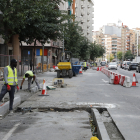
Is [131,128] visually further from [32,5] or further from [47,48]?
[47,48]

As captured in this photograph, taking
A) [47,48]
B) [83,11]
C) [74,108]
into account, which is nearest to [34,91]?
[74,108]

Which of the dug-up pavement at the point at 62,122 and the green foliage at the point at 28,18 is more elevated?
the green foliage at the point at 28,18

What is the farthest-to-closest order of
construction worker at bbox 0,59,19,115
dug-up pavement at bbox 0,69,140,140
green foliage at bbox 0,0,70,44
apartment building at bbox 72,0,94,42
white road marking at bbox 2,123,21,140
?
apartment building at bbox 72,0,94,42 < green foliage at bbox 0,0,70,44 < construction worker at bbox 0,59,19,115 < dug-up pavement at bbox 0,69,140,140 < white road marking at bbox 2,123,21,140

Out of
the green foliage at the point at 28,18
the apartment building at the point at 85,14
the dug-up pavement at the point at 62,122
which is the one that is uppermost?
the apartment building at the point at 85,14

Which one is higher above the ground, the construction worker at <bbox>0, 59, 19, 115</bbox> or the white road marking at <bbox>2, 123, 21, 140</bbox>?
the construction worker at <bbox>0, 59, 19, 115</bbox>

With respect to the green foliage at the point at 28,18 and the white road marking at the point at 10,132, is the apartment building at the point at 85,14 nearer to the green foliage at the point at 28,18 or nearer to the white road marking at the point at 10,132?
the green foliage at the point at 28,18

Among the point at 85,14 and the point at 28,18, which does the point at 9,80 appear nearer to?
the point at 28,18

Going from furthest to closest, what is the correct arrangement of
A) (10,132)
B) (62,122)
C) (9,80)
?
A: (9,80) < (62,122) < (10,132)

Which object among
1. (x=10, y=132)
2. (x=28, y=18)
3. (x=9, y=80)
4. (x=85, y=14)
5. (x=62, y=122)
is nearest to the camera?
(x=10, y=132)

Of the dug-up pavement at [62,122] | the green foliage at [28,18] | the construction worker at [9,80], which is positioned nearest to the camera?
the dug-up pavement at [62,122]

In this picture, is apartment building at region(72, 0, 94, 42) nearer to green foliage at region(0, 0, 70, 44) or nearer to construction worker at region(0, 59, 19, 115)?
green foliage at region(0, 0, 70, 44)

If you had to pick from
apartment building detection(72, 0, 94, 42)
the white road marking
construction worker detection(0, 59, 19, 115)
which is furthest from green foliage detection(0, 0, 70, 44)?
apartment building detection(72, 0, 94, 42)

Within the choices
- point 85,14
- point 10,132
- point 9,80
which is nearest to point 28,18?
point 9,80

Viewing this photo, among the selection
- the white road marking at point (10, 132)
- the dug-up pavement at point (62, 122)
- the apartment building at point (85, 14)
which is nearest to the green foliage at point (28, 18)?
the dug-up pavement at point (62, 122)
